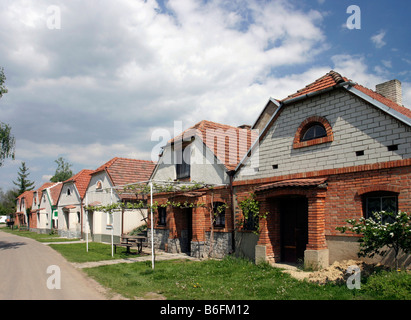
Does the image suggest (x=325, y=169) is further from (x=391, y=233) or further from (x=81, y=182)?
(x=81, y=182)

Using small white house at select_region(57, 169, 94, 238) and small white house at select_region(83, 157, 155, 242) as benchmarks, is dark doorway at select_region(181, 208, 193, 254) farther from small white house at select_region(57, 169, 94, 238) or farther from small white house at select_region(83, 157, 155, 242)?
small white house at select_region(57, 169, 94, 238)

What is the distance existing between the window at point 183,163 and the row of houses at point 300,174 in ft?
0.17

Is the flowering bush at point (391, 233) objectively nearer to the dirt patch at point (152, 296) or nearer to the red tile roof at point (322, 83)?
the red tile roof at point (322, 83)

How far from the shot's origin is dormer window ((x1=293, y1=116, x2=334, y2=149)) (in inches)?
420

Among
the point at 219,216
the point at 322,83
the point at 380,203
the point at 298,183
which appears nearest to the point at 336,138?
the point at 298,183

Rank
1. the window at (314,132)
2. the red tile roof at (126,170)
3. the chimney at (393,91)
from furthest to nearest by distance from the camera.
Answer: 1. the red tile roof at (126,170)
2. the chimney at (393,91)
3. the window at (314,132)

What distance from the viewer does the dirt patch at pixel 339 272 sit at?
861cm

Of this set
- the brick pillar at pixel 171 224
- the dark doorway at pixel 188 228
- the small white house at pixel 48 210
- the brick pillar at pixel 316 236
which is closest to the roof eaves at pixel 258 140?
the brick pillar at pixel 316 236

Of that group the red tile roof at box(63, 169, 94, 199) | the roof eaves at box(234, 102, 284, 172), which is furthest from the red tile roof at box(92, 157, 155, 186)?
the roof eaves at box(234, 102, 284, 172)

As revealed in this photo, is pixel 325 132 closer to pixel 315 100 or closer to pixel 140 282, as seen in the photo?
pixel 315 100

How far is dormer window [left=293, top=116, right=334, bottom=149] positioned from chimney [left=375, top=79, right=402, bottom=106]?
4.98 meters

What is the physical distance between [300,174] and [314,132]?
1.47 meters
